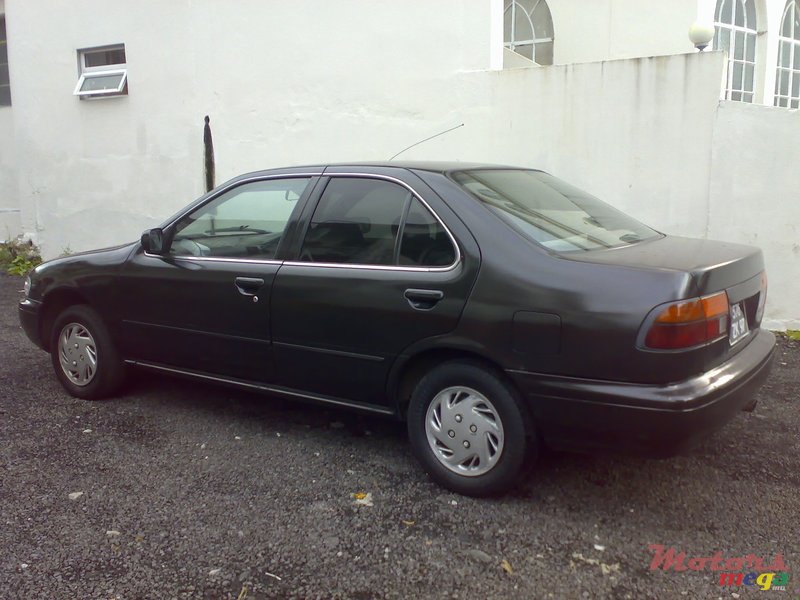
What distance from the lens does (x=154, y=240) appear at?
15.3 feet

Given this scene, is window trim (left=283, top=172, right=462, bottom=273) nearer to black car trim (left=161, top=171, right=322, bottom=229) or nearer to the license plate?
black car trim (left=161, top=171, right=322, bottom=229)

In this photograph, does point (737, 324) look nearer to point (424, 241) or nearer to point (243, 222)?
point (424, 241)

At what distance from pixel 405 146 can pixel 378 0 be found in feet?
5.03

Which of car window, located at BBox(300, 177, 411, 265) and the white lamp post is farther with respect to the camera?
the white lamp post

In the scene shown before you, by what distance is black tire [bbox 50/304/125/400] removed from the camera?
16.3 ft

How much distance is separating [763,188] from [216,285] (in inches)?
185

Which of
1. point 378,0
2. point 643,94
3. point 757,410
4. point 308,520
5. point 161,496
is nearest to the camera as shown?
point 308,520

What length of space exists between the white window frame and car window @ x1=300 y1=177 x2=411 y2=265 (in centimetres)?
663

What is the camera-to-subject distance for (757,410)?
4.88 m

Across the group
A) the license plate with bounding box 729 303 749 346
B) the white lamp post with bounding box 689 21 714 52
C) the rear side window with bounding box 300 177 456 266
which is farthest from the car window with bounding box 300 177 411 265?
the white lamp post with bounding box 689 21 714 52

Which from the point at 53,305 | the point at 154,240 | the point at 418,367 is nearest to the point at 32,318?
the point at 53,305

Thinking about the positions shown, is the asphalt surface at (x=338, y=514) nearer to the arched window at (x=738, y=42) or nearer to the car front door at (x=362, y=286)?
the car front door at (x=362, y=286)

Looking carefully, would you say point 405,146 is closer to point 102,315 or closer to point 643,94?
point 643,94

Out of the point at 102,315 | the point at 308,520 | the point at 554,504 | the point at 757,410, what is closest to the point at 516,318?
the point at 554,504
